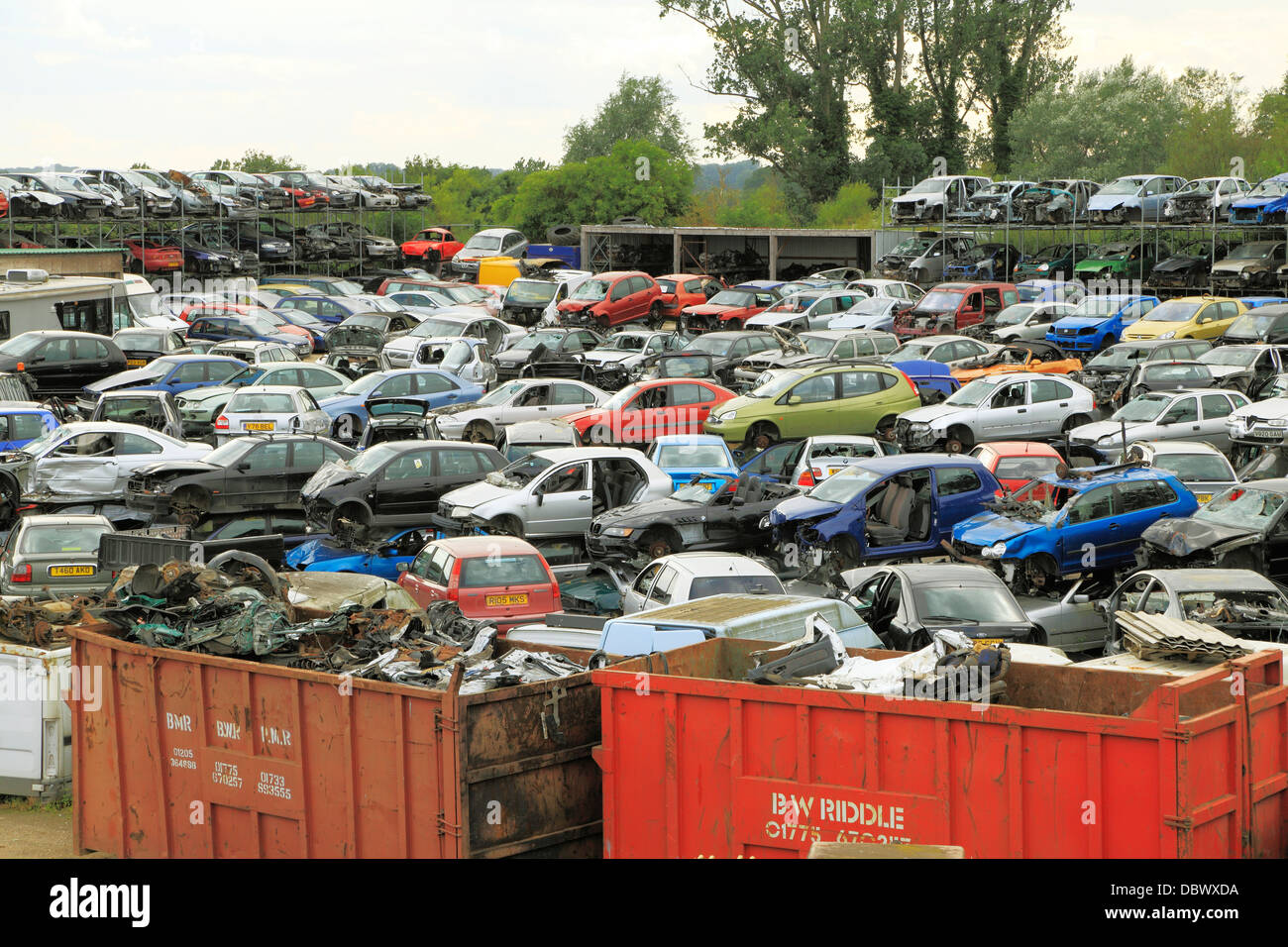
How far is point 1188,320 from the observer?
3055cm

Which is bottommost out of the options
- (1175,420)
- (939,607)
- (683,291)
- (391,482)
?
(939,607)

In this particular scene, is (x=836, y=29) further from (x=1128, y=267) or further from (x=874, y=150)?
(x=1128, y=267)

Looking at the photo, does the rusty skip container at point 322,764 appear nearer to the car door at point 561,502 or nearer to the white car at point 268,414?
the car door at point 561,502

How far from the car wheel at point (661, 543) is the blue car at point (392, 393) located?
327 inches

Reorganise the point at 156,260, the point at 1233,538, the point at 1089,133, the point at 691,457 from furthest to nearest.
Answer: the point at 1089,133
the point at 156,260
the point at 691,457
the point at 1233,538

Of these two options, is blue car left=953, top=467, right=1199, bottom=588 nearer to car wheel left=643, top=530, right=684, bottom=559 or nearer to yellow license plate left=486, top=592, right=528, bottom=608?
car wheel left=643, top=530, right=684, bottom=559

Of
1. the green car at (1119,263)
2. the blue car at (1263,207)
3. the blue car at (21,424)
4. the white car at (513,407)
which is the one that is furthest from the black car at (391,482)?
the blue car at (1263,207)

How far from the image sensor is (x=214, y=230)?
154ft

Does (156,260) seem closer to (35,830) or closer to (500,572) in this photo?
(500,572)

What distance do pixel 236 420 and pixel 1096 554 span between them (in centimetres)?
1356

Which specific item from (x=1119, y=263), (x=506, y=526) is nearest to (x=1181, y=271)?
(x=1119, y=263)

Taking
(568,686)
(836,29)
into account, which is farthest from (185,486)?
(836,29)

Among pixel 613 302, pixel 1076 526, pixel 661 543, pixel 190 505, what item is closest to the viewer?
pixel 1076 526

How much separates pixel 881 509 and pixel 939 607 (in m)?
5.00
